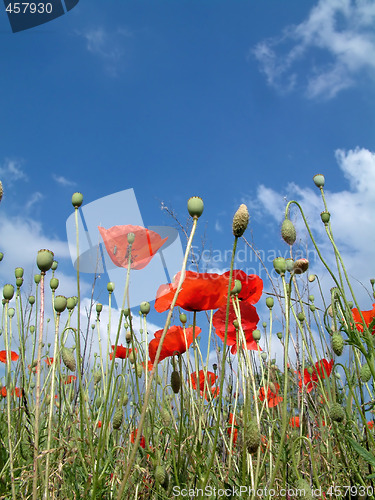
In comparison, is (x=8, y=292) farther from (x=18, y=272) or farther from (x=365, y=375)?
(x=365, y=375)

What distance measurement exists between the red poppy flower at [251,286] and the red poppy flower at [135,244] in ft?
1.26

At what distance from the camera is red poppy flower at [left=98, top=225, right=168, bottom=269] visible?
4.69 ft

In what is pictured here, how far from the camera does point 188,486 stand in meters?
1.24

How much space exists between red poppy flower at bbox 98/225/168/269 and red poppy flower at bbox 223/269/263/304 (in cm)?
38

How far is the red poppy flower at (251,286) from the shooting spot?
66.2 inches

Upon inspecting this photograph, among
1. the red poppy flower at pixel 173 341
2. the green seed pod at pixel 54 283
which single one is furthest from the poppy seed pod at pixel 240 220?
the red poppy flower at pixel 173 341

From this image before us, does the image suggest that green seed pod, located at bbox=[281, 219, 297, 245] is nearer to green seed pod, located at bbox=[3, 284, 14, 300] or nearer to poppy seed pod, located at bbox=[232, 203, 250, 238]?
poppy seed pod, located at bbox=[232, 203, 250, 238]

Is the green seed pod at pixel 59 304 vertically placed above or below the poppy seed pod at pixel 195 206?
below

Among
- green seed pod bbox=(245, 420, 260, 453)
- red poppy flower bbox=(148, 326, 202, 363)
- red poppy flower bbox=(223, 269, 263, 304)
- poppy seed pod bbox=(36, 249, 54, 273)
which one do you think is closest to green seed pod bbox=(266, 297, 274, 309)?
red poppy flower bbox=(223, 269, 263, 304)

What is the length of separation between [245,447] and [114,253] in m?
0.81

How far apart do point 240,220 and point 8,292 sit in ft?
3.43

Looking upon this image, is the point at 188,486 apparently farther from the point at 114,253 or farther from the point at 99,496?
the point at 114,253

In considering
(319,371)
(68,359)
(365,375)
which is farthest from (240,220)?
(319,371)

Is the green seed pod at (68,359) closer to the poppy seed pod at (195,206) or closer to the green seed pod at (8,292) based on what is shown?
the green seed pod at (8,292)
